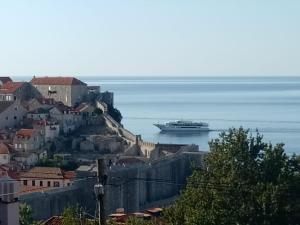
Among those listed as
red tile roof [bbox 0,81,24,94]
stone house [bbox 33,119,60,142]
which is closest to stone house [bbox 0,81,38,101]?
red tile roof [bbox 0,81,24,94]

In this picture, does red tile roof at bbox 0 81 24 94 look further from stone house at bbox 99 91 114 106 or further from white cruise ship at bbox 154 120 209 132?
white cruise ship at bbox 154 120 209 132

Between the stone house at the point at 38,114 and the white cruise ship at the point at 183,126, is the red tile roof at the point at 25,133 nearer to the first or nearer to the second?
the stone house at the point at 38,114

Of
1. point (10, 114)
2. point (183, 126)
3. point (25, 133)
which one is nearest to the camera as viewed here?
point (25, 133)

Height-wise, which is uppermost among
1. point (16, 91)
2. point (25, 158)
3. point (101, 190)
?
point (16, 91)

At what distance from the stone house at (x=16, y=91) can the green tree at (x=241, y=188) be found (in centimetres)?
4465

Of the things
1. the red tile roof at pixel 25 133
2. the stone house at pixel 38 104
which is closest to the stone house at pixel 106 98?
the stone house at pixel 38 104

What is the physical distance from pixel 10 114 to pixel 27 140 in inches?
254

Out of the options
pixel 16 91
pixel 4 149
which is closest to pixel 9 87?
pixel 16 91

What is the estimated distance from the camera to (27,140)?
4716 centimetres

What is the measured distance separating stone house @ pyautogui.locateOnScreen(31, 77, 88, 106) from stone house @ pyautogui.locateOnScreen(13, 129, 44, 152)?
15684mm

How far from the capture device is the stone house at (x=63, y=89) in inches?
2557

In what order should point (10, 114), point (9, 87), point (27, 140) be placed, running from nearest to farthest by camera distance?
point (27, 140) → point (10, 114) → point (9, 87)

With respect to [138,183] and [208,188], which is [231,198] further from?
[138,183]

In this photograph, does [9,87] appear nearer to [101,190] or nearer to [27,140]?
[27,140]
